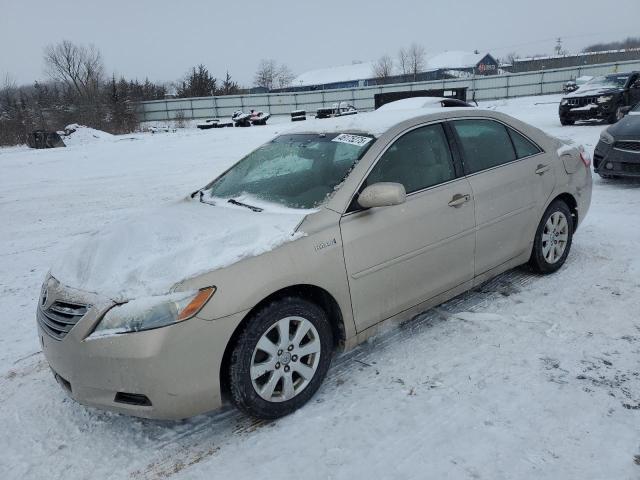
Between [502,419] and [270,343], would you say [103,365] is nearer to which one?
[270,343]

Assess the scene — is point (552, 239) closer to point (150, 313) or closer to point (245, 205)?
point (245, 205)

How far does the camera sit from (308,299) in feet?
9.27

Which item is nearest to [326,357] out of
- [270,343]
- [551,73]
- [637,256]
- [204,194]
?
[270,343]

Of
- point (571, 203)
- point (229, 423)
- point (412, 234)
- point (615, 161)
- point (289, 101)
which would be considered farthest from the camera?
point (289, 101)

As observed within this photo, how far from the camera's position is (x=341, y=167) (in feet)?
10.6

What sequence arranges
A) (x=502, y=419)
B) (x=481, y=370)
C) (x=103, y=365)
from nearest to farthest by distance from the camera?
(x=103, y=365) → (x=502, y=419) → (x=481, y=370)

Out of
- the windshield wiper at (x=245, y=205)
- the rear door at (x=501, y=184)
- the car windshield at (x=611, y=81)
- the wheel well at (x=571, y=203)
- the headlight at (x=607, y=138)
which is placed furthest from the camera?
the car windshield at (x=611, y=81)

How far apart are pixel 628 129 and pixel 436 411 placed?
6751 mm

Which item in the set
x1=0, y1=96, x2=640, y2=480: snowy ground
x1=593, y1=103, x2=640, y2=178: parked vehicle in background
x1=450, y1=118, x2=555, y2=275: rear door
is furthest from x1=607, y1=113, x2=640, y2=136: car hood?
x1=450, y1=118, x2=555, y2=275: rear door

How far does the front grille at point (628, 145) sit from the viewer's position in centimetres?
728

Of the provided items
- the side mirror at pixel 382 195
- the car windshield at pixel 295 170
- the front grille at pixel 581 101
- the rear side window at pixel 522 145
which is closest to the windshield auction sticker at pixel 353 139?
the car windshield at pixel 295 170

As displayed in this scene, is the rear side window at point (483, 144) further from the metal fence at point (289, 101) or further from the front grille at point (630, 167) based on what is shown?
the metal fence at point (289, 101)

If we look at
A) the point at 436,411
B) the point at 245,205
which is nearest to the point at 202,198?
the point at 245,205

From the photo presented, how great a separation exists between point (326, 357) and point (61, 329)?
1.41 meters
